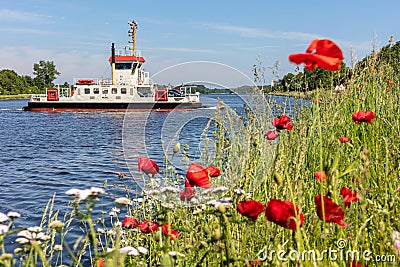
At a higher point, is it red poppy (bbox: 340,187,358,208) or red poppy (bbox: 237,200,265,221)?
red poppy (bbox: 340,187,358,208)

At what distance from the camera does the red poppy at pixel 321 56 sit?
3.83 feet

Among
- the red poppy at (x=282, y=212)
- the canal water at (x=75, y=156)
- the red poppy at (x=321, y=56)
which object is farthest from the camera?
the canal water at (x=75, y=156)

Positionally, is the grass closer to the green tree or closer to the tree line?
the tree line

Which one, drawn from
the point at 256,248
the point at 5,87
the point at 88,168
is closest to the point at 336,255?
the point at 256,248

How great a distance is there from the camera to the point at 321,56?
1.18m

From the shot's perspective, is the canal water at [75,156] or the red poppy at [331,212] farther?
the canal water at [75,156]

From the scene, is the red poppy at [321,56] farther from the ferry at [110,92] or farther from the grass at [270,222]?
the ferry at [110,92]

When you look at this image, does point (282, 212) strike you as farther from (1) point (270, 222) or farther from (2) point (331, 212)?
(1) point (270, 222)

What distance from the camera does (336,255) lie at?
159cm

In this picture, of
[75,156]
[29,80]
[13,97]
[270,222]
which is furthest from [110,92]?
A: [29,80]

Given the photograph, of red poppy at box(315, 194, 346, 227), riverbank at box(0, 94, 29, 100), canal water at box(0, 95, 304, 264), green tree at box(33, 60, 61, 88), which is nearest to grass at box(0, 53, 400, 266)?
red poppy at box(315, 194, 346, 227)

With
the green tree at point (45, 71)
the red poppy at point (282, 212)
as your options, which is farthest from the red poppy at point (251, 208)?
the green tree at point (45, 71)

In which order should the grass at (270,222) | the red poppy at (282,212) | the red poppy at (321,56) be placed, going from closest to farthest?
1. the red poppy at (321,56)
2. the red poppy at (282,212)
3. the grass at (270,222)

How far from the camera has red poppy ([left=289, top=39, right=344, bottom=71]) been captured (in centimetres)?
117
